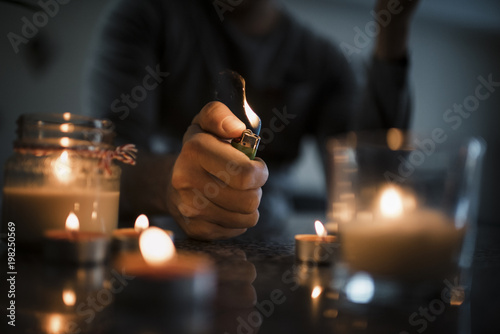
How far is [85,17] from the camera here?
318cm

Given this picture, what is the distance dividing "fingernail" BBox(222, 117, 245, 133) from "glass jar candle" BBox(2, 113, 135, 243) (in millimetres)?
182

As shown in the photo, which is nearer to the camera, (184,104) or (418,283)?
(418,283)

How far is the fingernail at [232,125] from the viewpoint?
0.62 metres

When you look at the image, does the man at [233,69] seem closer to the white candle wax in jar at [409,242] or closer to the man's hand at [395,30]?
the man's hand at [395,30]

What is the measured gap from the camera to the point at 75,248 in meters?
0.47

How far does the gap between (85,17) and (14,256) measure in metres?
3.08

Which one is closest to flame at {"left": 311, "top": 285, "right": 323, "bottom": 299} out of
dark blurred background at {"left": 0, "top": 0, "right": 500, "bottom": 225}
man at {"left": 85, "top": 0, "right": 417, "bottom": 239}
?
man at {"left": 85, "top": 0, "right": 417, "bottom": 239}

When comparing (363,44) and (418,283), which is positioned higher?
A: (363,44)

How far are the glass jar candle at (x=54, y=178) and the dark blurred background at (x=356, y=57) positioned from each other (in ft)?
8.53

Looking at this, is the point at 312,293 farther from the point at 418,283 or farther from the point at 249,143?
the point at 249,143

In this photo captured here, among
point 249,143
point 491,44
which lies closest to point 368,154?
point 249,143

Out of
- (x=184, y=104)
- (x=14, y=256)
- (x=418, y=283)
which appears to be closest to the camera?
(x=418, y=283)

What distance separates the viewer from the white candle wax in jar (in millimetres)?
381

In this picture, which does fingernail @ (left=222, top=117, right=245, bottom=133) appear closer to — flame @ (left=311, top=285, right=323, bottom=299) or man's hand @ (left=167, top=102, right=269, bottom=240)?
man's hand @ (left=167, top=102, right=269, bottom=240)
